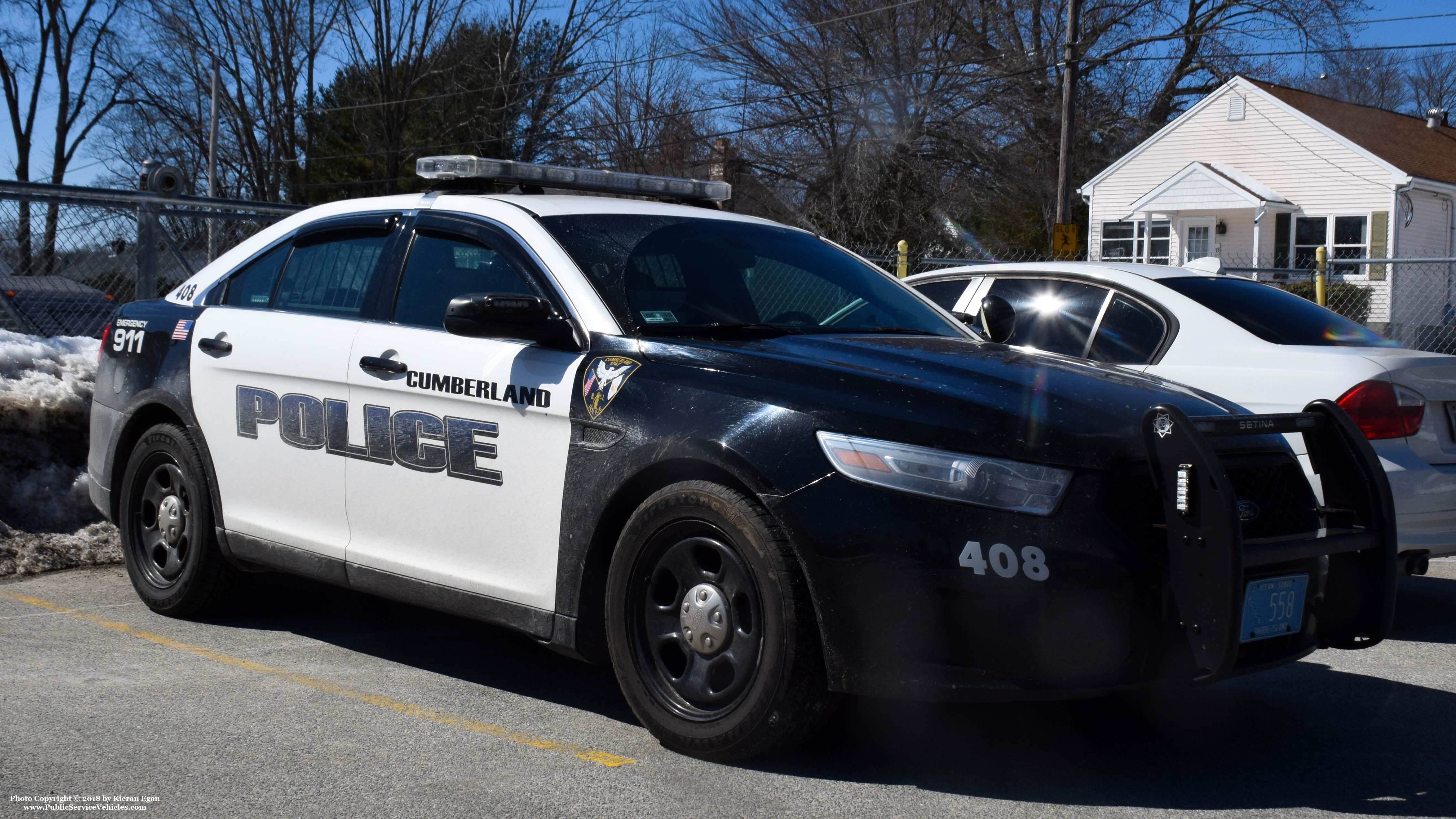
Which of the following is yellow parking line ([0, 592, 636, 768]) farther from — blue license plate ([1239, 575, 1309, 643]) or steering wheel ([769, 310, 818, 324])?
blue license plate ([1239, 575, 1309, 643])

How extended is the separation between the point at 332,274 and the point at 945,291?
3.56m

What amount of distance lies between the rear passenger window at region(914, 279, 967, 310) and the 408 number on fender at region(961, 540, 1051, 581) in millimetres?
4046

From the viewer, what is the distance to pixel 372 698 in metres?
4.50

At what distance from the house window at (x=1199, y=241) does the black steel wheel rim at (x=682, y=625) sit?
33413mm

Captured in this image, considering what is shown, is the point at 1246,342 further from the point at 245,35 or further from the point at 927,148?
the point at 245,35

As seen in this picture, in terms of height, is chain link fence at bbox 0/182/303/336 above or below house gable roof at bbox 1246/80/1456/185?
below

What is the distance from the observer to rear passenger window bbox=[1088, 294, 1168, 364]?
253 inches

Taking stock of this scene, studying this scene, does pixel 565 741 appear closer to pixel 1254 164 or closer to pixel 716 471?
pixel 716 471

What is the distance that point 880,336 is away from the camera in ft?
15.1

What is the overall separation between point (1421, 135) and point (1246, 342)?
34.6 meters

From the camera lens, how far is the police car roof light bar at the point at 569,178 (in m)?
5.03

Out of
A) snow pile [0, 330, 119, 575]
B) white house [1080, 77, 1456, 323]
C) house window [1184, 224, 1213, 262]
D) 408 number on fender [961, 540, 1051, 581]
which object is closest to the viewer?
408 number on fender [961, 540, 1051, 581]

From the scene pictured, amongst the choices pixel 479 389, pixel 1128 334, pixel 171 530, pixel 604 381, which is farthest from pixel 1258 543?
pixel 171 530

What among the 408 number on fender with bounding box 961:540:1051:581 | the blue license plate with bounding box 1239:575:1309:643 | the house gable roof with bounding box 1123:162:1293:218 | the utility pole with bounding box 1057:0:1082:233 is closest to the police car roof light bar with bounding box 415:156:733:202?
the 408 number on fender with bounding box 961:540:1051:581
